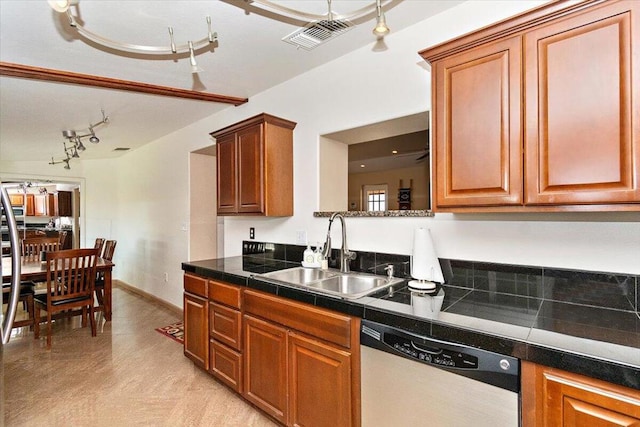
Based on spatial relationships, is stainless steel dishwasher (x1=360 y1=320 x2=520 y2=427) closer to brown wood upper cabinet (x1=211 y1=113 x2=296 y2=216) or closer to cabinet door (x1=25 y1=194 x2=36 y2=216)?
brown wood upper cabinet (x1=211 y1=113 x2=296 y2=216)

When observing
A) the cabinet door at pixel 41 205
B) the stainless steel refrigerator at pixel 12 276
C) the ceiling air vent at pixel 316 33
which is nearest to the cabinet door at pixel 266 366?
the stainless steel refrigerator at pixel 12 276

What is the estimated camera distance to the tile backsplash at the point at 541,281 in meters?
1.41

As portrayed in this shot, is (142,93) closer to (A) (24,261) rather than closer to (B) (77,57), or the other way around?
(B) (77,57)

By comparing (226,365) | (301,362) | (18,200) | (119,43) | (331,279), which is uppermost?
(119,43)

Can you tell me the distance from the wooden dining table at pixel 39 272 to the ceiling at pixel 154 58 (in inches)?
66.5

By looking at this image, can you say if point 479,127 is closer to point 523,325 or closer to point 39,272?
point 523,325

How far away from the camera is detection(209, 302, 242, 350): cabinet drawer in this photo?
225 cm

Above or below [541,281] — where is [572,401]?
below

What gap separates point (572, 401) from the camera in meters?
1.02

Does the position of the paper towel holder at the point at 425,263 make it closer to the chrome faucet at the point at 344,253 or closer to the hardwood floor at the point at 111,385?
the chrome faucet at the point at 344,253

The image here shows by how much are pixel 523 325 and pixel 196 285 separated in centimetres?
223

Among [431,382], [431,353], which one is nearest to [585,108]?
[431,353]

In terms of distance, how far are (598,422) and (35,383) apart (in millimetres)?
3563

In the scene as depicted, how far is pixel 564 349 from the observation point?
1020 millimetres
